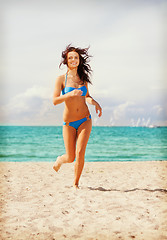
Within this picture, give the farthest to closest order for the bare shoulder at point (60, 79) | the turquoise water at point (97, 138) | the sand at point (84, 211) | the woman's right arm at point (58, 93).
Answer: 1. the turquoise water at point (97, 138)
2. the bare shoulder at point (60, 79)
3. the woman's right arm at point (58, 93)
4. the sand at point (84, 211)

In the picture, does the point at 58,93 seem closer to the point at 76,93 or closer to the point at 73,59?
the point at 76,93

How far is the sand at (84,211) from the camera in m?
3.04

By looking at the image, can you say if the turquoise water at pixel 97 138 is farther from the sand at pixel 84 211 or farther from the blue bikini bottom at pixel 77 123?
the blue bikini bottom at pixel 77 123

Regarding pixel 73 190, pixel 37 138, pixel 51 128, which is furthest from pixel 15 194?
pixel 51 128

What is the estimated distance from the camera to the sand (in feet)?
Answer: 9.96

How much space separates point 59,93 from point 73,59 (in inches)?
22.3

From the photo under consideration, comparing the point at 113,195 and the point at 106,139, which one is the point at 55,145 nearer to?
the point at 106,139

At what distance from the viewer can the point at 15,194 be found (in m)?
4.62

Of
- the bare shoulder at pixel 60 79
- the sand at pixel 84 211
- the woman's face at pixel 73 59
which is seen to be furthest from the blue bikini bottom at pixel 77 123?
the sand at pixel 84 211

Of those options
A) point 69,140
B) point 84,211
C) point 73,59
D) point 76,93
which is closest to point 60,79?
point 73,59

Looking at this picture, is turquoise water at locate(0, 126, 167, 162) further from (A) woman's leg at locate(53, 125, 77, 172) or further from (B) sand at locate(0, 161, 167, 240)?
(A) woman's leg at locate(53, 125, 77, 172)

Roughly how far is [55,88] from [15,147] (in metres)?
15.1

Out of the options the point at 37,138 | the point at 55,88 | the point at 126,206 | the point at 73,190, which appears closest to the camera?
the point at 126,206

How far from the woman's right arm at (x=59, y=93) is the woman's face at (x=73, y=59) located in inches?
9.7
